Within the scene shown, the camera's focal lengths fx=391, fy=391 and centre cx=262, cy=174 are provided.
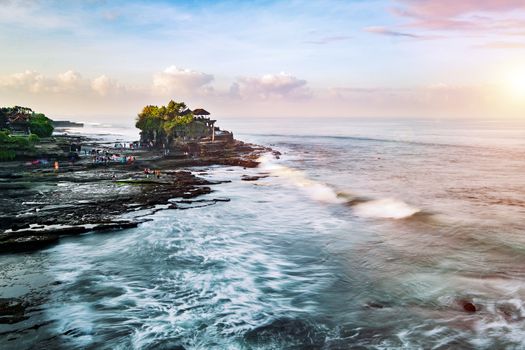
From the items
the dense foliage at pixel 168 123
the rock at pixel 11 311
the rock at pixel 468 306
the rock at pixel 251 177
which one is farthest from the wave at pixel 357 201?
the dense foliage at pixel 168 123

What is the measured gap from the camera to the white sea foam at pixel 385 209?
2605 centimetres

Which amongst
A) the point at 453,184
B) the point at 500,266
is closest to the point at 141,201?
the point at 500,266

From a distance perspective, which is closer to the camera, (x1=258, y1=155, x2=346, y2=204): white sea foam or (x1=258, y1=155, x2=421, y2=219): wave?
(x1=258, y1=155, x2=421, y2=219): wave

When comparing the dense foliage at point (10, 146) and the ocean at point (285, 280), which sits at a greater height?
the dense foliage at point (10, 146)

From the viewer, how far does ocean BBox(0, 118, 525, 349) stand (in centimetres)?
1125

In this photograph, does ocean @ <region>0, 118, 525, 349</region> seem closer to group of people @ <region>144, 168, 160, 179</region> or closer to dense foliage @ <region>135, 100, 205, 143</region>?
group of people @ <region>144, 168, 160, 179</region>

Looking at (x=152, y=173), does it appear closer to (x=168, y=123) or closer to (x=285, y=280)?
(x=285, y=280)

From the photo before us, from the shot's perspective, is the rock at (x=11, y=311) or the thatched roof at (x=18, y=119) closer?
the rock at (x=11, y=311)

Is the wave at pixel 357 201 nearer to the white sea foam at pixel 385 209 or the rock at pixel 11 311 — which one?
the white sea foam at pixel 385 209

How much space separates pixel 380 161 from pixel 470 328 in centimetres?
5007

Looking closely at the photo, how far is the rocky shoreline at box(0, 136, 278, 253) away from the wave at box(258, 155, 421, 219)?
28.6 ft

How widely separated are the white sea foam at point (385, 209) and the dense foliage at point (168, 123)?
4618cm

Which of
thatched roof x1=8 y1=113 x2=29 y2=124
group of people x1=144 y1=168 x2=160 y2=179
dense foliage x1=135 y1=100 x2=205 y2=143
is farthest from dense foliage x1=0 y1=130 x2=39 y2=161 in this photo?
dense foliage x1=135 y1=100 x2=205 y2=143

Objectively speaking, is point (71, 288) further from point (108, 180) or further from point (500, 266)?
point (108, 180)
